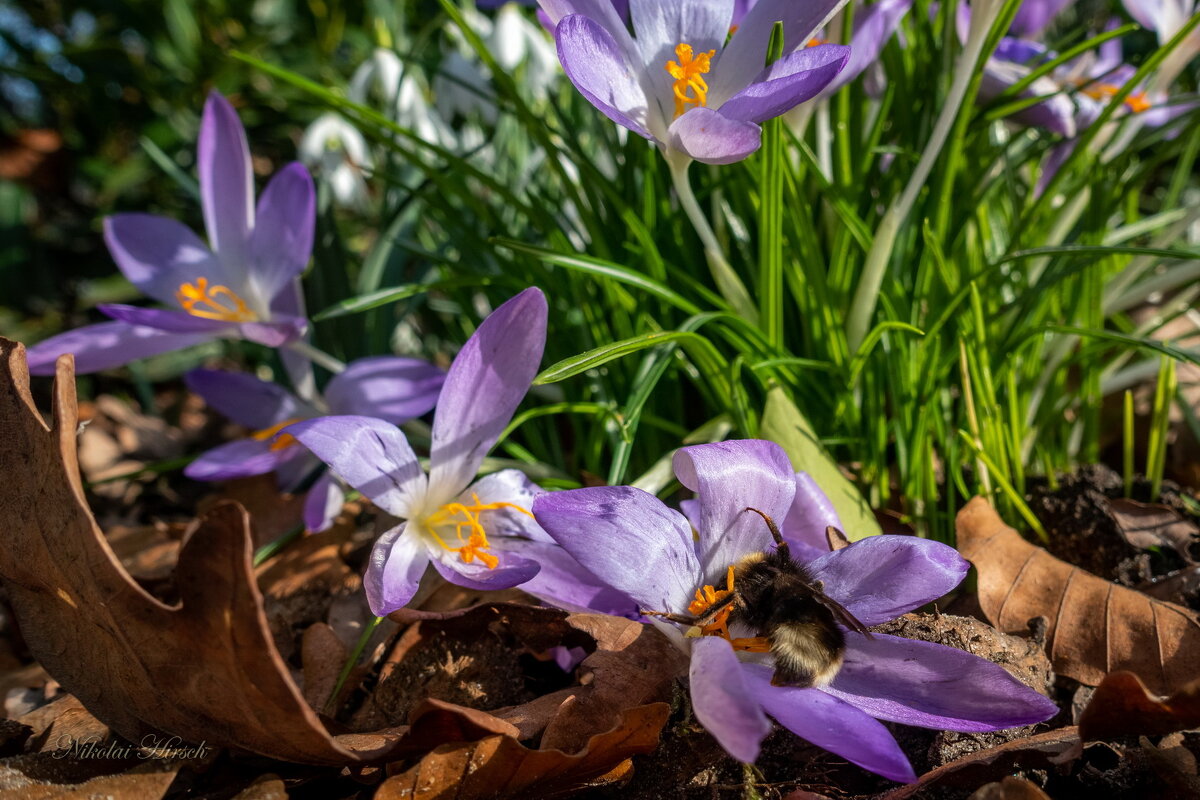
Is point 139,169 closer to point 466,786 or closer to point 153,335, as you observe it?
point 153,335

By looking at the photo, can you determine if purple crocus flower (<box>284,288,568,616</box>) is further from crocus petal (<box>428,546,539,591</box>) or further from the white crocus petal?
the white crocus petal

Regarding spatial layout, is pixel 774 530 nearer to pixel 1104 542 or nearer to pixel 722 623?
pixel 722 623

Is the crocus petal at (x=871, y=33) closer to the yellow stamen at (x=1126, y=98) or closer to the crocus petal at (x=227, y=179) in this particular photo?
the yellow stamen at (x=1126, y=98)

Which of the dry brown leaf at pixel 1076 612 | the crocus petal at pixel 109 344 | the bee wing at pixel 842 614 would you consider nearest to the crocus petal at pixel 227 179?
the crocus petal at pixel 109 344

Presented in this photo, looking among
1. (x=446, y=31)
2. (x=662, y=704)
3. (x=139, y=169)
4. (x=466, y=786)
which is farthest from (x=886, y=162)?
(x=139, y=169)

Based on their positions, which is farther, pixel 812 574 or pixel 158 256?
pixel 158 256

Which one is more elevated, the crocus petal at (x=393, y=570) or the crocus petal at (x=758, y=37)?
the crocus petal at (x=758, y=37)

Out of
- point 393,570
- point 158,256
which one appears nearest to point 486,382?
point 393,570
